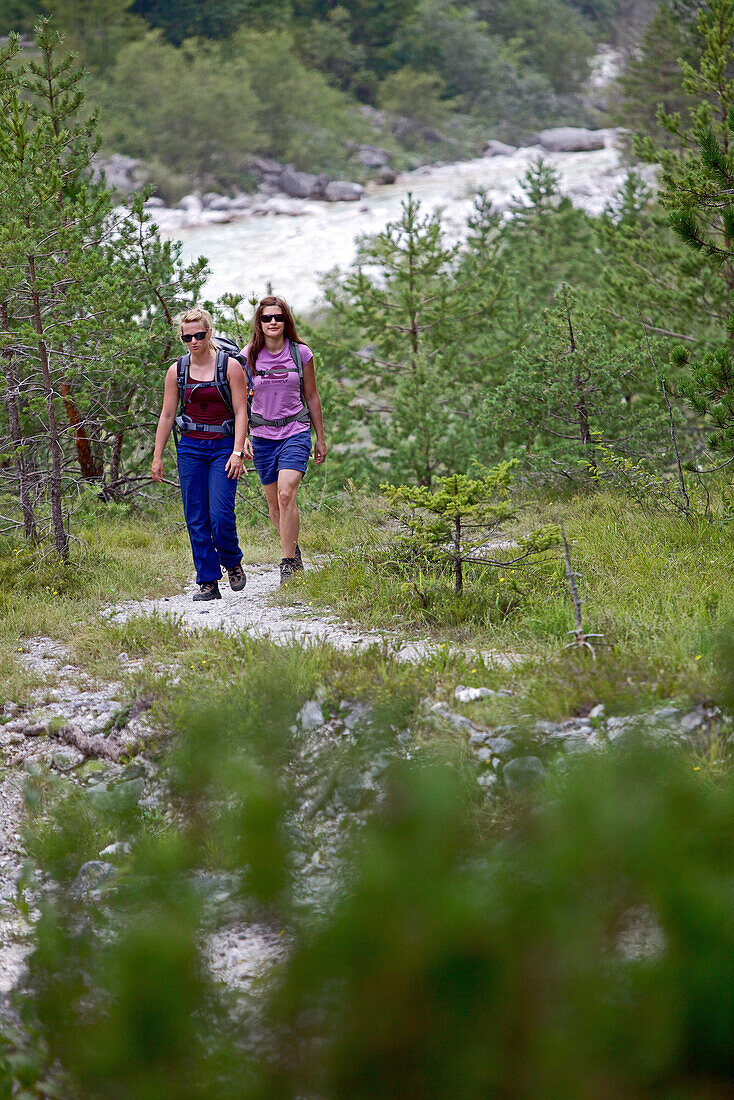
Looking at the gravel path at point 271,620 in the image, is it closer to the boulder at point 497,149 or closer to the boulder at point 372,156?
the boulder at point 372,156

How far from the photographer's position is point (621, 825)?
3.49ft

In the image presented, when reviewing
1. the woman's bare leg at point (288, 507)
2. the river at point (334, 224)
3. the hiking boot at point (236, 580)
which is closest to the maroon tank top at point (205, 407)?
the woman's bare leg at point (288, 507)

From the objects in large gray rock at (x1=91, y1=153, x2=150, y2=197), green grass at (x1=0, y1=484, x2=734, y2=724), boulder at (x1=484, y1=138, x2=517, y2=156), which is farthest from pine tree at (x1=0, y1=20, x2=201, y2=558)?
boulder at (x1=484, y1=138, x2=517, y2=156)

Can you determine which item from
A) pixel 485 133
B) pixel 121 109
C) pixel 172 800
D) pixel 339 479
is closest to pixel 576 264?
pixel 339 479

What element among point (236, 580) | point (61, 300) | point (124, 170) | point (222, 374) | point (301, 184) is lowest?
point (236, 580)

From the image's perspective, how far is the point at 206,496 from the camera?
6078 mm

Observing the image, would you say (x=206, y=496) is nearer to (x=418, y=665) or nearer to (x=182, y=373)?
(x=182, y=373)

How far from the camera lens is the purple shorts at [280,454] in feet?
19.7

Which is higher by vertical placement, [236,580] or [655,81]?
[655,81]

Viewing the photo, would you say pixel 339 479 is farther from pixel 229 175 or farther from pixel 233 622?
pixel 229 175

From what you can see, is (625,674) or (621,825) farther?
(625,674)

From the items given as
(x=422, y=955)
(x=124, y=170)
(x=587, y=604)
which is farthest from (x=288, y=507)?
(x=124, y=170)

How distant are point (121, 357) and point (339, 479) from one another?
3.71 meters

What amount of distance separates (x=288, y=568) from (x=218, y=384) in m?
1.47
